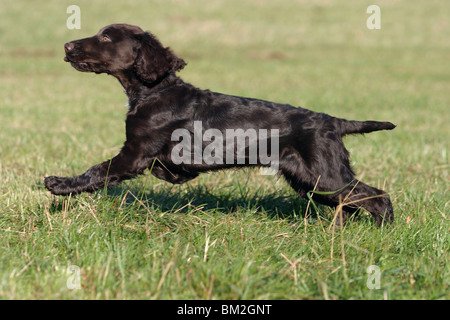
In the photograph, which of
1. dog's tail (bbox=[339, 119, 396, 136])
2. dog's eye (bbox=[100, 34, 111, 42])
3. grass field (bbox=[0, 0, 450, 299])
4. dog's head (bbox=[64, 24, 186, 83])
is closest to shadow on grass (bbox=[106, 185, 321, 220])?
grass field (bbox=[0, 0, 450, 299])

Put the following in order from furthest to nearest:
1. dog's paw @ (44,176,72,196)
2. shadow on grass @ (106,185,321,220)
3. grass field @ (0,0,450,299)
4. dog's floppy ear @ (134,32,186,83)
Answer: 1. shadow on grass @ (106,185,321,220)
2. dog's floppy ear @ (134,32,186,83)
3. dog's paw @ (44,176,72,196)
4. grass field @ (0,0,450,299)

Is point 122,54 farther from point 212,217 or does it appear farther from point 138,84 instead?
point 212,217

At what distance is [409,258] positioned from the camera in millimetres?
3238

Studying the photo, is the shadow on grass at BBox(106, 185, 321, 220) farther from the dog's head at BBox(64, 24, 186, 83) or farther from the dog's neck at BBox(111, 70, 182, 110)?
A: the dog's head at BBox(64, 24, 186, 83)

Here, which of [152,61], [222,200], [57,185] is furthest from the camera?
[222,200]

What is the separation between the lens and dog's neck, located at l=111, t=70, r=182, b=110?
153 inches

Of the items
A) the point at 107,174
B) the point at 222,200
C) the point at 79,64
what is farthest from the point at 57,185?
the point at 222,200

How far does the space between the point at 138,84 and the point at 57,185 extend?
968 mm

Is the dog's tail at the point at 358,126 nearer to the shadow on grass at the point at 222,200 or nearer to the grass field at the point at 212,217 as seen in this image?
the grass field at the point at 212,217

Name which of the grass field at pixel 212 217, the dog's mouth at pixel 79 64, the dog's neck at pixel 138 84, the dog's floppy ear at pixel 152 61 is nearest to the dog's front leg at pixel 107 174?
the grass field at pixel 212 217

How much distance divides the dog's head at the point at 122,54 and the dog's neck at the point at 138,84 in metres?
0.04

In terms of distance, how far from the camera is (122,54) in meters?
3.90

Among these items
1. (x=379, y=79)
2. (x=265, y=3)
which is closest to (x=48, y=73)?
(x=379, y=79)

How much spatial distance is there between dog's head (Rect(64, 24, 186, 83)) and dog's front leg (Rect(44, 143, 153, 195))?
0.59 meters
